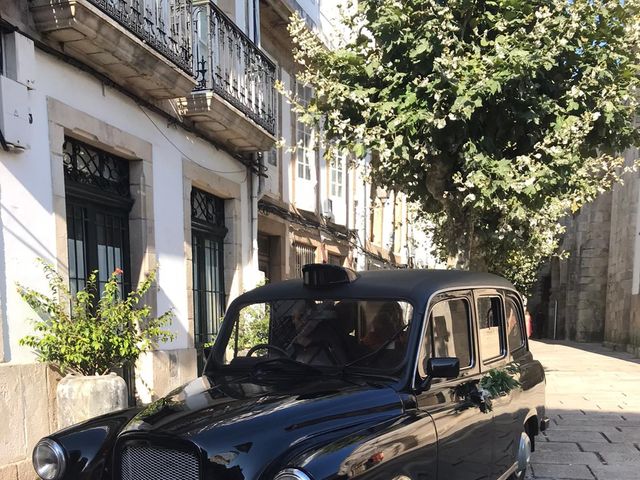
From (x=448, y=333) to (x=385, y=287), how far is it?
46cm

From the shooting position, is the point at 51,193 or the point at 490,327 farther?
the point at 51,193

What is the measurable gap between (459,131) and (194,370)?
14.9 ft

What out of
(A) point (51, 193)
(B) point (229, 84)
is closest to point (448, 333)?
(A) point (51, 193)

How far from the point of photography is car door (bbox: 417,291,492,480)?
2.89 meters

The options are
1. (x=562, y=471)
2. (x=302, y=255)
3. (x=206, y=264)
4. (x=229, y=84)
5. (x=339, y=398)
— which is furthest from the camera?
(x=302, y=255)

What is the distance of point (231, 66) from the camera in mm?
8211

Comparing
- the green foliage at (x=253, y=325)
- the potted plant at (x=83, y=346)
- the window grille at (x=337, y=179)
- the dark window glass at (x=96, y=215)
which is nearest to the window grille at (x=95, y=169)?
the dark window glass at (x=96, y=215)

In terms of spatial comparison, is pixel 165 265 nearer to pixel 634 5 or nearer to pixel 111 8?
pixel 111 8

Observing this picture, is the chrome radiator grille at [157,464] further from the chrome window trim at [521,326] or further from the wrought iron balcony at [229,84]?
A: the wrought iron balcony at [229,84]

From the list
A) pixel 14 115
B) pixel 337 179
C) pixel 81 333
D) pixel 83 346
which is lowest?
pixel 83 346

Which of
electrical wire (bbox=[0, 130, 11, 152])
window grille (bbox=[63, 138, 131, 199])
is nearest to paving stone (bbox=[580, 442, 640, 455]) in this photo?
window grille (bbox=[63, 138, 131, 199])

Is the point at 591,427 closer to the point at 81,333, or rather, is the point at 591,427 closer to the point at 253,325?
the point at 253,325

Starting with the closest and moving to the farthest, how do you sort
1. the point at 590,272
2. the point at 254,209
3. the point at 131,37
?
the point at 131,37 < the point at 254,209 < the point at 590,272

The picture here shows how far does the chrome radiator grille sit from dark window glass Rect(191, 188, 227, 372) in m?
5.70
